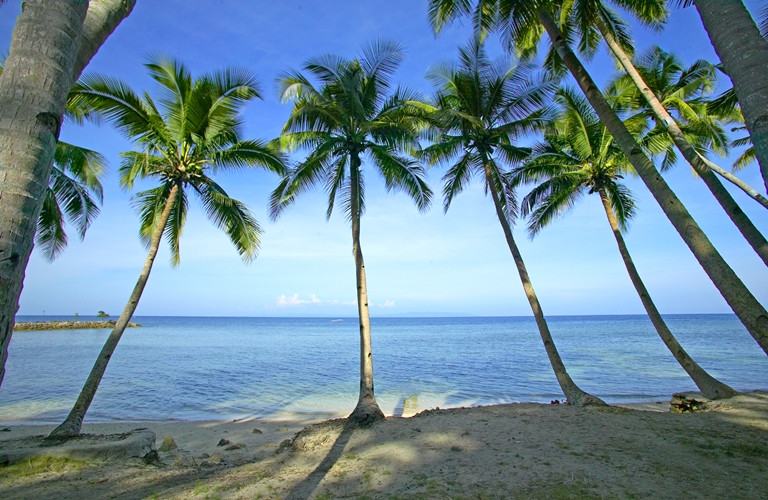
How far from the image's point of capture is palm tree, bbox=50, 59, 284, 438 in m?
9.35

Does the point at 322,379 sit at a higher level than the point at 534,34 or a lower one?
lower

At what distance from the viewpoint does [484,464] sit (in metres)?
4.95

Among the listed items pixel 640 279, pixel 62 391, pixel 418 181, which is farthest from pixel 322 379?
pixel 640 279

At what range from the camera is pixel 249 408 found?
45.4ft

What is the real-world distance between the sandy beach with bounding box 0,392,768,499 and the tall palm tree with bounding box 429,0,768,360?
1716 millimetres

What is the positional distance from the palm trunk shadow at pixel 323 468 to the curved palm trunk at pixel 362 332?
0.34 m

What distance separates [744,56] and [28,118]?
496 cm

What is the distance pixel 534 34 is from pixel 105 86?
35.1ft

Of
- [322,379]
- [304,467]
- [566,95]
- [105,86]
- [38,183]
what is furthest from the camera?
[322,379]

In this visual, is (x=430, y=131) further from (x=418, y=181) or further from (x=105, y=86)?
(x=105, y=86)

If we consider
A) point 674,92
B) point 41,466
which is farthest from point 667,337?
point 41,466

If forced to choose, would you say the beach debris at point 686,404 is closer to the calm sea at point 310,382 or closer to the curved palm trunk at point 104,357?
the calm sea at point 310,382

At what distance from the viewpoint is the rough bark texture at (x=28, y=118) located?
1582mm

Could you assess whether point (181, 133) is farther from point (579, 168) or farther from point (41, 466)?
point (579, 168)
